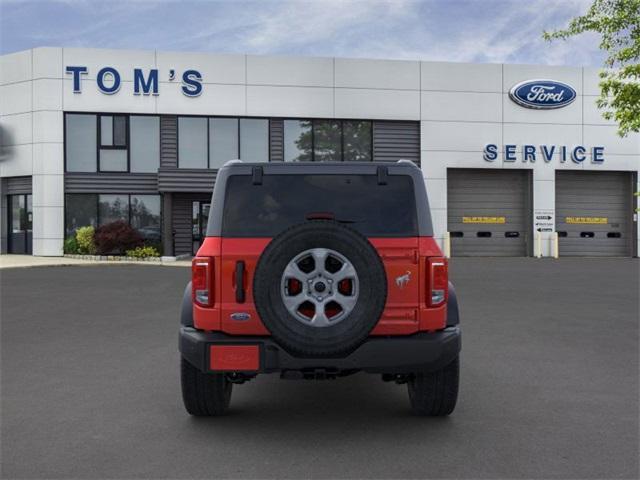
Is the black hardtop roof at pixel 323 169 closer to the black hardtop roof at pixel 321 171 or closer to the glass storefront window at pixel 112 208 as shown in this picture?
the black hardtop roof at pixel 321 171

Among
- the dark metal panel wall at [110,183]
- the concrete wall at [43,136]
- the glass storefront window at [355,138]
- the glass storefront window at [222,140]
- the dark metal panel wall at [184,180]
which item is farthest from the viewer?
the glass storefront window at [355,138]

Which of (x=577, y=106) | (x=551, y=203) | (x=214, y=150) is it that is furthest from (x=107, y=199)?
(x=577, y=106)

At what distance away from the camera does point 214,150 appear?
24719 mm

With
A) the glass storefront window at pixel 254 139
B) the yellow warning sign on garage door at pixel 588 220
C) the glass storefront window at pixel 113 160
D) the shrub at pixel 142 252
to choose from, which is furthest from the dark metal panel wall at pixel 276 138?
the yellow warning sign on garage door at pixel 588 220

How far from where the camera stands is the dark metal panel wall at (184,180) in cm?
2362

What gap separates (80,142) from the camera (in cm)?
2412

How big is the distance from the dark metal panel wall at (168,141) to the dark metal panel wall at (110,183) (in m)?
0.83

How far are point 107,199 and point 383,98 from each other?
1257 centimetres

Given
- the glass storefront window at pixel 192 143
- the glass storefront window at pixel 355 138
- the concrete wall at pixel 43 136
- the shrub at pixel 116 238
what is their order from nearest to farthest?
the shrub at pixel 116 238 < the concrete wall at pixel 43 136 < the glass storefront window at pixel 192 143 < the glass storefront window at pixel 355 138

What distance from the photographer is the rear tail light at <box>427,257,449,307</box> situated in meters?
3.83

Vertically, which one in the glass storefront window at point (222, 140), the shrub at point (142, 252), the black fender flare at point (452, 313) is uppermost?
the glass storefront window at point (222, 140)

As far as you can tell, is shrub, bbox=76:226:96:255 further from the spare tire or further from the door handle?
the spare tire

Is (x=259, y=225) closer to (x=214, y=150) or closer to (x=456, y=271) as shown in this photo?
(x=456, y=271)

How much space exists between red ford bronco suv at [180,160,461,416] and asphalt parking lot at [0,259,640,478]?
0.44 m
